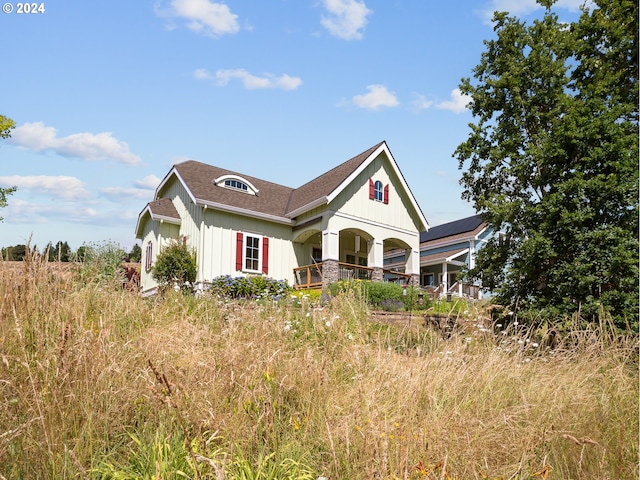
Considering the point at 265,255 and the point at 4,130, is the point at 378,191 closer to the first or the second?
the point at 265,255

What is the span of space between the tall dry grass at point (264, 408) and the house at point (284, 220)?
12.8m

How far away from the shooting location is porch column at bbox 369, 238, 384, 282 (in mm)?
19547

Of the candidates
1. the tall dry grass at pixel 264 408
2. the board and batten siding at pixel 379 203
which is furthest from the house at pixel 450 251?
the tall dry grass at pixel 264 408

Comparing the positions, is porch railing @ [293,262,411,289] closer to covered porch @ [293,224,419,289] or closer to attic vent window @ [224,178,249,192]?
covered porch @ [293,224,419,289]

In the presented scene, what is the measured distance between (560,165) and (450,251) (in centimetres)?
1832

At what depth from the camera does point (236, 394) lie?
3.63 m

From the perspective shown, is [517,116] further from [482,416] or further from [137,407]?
[137,407]

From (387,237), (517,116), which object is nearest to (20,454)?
(517,116)

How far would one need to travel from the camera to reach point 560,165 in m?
9.98

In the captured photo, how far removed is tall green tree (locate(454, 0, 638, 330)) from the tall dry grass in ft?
14.3

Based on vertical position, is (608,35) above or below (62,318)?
above

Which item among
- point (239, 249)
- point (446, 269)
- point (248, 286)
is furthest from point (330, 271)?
point (446, 269)

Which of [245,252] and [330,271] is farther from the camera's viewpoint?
[245,252]

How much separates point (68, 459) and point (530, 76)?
12.6 meters
